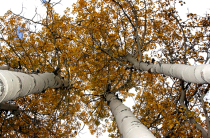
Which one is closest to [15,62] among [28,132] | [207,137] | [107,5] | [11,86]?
[28,132]

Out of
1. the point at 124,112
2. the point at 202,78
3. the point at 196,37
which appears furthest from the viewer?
the point at 196,37

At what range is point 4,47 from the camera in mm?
6672

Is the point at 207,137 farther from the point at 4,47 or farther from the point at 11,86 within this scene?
the point at 4,47

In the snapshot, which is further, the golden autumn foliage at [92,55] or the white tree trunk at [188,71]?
the golden autumn foliage at [92,55]

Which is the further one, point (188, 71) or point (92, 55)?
point (92, 55)

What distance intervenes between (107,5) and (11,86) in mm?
5226

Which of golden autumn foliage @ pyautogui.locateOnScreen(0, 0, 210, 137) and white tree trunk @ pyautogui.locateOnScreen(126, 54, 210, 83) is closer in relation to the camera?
white tree trunk @ pyautogui.locateOnScreen(126, 54, 210, 83)

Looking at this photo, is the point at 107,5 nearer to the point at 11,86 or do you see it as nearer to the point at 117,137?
the point at 11,86

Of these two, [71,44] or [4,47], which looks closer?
[71,44]

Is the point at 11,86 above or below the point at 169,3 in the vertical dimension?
below

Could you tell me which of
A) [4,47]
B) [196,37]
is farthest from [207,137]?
[4,47]

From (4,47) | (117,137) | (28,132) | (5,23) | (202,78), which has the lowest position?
(28,132)

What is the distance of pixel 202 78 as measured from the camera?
84.4 inches

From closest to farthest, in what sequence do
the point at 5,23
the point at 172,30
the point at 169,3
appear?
the point at 169,3, the point at 5,23, the point at 172,30
